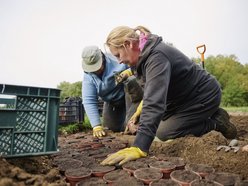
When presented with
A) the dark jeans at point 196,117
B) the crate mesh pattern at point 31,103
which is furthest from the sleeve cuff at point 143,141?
the dark jeans at point 196,117

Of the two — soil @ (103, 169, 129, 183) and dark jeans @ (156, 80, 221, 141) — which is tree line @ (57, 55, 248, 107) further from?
soil @ (103, 169, 129, 183)

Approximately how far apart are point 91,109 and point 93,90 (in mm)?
288

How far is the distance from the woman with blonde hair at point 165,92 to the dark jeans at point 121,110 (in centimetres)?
83

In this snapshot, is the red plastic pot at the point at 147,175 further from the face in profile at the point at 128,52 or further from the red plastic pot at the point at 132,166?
the face in profile at the point at 128,52

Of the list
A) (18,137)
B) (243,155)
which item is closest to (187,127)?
(243,155)

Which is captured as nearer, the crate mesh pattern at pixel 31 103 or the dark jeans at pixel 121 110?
the crate mesh pattern at pixel 31 103

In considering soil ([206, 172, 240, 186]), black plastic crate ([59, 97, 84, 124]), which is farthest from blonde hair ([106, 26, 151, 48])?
black plastic crate ([59, 97, 84, 124])

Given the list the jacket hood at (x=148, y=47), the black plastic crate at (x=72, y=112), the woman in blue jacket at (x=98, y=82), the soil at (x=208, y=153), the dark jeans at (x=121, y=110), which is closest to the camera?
the soil at (x=208, y=153)

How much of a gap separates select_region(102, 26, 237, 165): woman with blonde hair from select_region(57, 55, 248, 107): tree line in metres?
11.0

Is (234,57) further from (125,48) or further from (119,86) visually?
(125,48)

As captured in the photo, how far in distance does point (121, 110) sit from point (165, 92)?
251cm

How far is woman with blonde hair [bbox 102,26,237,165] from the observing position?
219cm

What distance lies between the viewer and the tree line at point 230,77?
13.6 metres

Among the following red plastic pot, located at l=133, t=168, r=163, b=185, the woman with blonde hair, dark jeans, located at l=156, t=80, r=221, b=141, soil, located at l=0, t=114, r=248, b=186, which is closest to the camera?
soil, located at l=0, t=114, r=248, b=186
